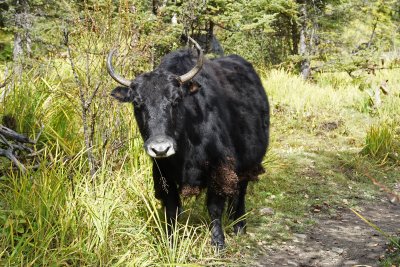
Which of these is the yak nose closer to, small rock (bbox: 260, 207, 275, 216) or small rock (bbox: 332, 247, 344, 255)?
small rock (bbox: 332, 247, 344, 255)

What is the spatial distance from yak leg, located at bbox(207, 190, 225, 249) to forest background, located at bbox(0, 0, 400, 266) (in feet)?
0.35

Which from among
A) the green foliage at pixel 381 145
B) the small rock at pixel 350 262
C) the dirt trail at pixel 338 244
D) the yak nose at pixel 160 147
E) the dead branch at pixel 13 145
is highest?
the yak nose at pixel 160 147

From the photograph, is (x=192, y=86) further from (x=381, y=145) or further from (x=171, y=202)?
(x=381, y=145)

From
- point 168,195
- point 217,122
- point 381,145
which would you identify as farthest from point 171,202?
point 381,145

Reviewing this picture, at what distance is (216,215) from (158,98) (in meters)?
1.21

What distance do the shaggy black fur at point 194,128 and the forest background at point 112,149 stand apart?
281 mm

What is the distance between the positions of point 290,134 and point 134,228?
6.04m

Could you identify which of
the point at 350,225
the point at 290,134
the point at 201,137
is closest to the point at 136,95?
the point at 201,137

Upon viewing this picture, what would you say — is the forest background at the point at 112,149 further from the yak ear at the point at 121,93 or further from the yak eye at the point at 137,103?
the yak eye at the point at 137,103

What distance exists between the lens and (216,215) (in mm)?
4406

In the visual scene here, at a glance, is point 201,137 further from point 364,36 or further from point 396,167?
point 364,36

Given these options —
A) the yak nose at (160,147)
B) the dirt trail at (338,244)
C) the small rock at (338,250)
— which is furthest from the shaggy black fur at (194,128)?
the small rock at (338,250)

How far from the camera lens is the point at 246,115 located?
5.07 meters

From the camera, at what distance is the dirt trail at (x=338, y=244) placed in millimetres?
4250
